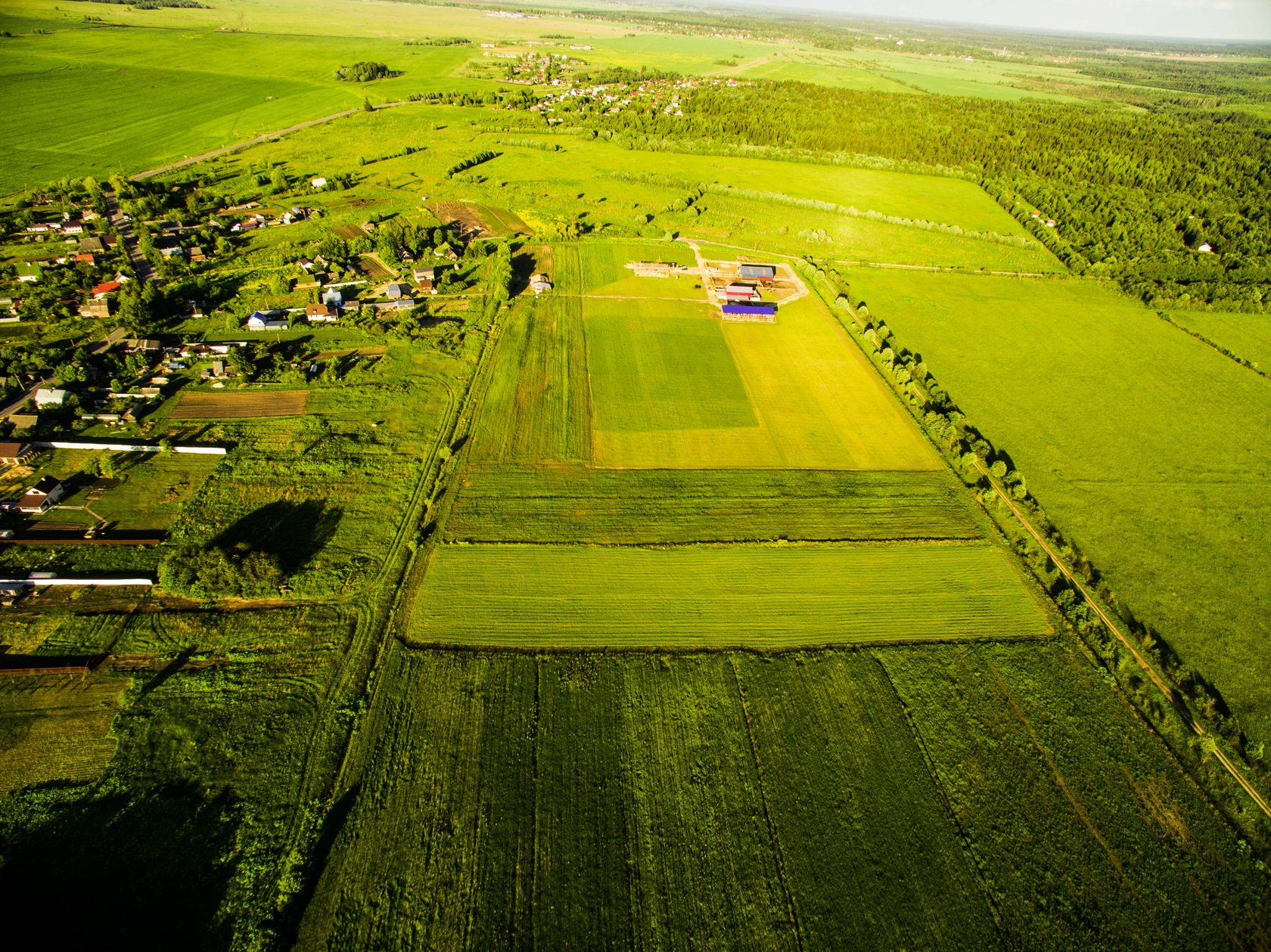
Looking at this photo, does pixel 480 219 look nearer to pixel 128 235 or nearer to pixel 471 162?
pixel 471 162

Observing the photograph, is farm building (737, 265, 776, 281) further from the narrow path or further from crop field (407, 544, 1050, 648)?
crop field (407, 544, 1050, 648)

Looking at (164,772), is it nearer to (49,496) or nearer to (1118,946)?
(49,496)

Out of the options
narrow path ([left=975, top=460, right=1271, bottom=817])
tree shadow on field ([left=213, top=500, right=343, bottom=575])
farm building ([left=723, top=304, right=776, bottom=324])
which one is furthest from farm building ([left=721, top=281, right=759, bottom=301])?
tree shadow on field ([left=213, top=500, right=343, bottom=575])

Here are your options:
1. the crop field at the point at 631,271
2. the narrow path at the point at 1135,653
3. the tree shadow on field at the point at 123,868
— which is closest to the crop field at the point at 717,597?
the narrow path at the point at 1135,653

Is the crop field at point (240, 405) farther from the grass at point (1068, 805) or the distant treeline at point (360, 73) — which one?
the distant treeline at point (360, 73)

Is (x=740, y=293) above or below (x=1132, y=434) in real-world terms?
above

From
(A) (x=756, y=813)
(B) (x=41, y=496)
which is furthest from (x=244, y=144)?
(A) (x=756, y=813)
